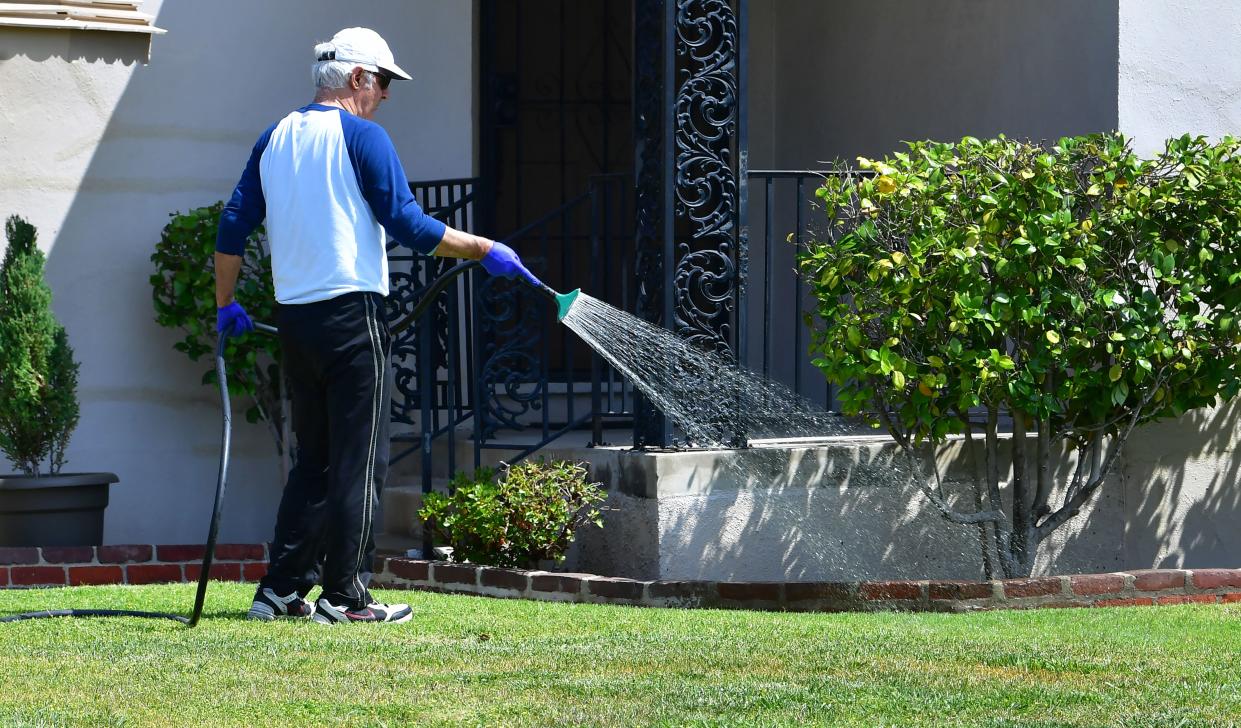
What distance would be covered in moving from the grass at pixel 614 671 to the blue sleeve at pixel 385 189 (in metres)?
1.23

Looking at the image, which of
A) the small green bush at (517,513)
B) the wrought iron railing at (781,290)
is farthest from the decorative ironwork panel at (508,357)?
the wrought iron railing at (781,290)

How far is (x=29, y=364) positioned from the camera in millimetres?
7469

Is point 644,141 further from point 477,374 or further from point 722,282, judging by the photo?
point 477,374

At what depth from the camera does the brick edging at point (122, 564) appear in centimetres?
717

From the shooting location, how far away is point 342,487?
514 cm

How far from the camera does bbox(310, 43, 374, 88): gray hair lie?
203 inches

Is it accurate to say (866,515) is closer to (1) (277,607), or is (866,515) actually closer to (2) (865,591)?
(2) (865,591)

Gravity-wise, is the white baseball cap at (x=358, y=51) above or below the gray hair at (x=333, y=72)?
above

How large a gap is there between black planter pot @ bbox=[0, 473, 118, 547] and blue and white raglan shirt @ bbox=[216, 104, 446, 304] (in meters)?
2.84

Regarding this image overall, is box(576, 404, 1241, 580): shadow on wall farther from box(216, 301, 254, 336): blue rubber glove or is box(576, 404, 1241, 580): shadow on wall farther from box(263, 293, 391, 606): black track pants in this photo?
box(216, 301, 254, 336): blue rubber glove

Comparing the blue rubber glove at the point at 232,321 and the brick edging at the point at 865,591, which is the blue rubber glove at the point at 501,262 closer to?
the blue rubber glove at the point at 232,321

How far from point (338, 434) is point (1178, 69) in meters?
4.65

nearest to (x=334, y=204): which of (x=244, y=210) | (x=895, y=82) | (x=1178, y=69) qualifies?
(x=244, y=210)

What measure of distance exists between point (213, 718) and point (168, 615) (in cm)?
164
